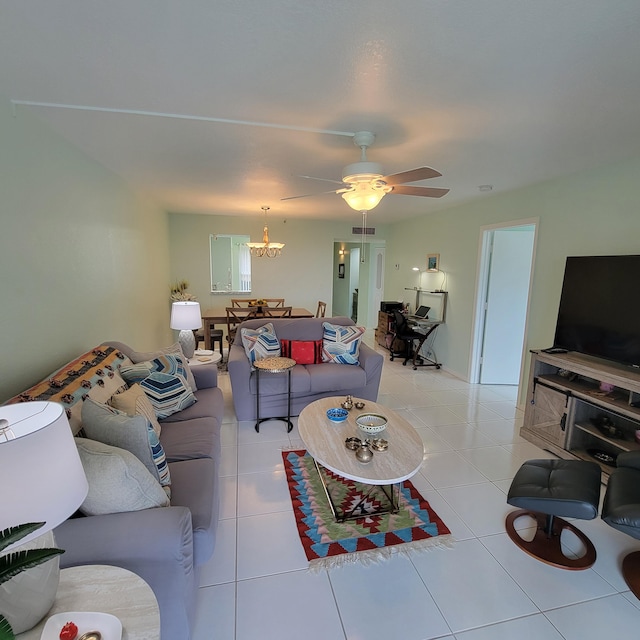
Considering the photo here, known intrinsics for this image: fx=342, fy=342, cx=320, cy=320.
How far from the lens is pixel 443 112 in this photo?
6.45ft

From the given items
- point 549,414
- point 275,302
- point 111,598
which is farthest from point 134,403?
point 275,302

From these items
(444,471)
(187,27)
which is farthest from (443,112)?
(444,471)

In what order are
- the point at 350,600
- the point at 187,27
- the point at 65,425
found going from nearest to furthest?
the point at 65,425, the point at 187,27, the point at 350,600

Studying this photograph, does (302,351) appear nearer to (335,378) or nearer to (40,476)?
(335,378)

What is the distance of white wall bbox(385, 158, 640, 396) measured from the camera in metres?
2.77

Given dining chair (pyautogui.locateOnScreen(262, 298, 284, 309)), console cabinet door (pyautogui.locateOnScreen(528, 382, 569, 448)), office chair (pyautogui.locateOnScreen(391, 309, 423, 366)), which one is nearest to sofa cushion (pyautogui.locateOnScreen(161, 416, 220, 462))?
console cabinet door (pyautogui.locateOnScreen(528, 382, 569, 448))

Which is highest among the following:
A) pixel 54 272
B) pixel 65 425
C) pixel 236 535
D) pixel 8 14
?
pixel 8 14

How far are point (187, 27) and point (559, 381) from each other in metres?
3.41

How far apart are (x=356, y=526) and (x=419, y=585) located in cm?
45

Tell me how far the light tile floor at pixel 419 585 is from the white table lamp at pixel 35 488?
2.75 ft

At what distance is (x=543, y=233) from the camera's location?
3496mm

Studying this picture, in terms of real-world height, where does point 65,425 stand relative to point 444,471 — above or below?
above

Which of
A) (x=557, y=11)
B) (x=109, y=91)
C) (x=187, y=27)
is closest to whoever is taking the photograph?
(x=557, y=11)

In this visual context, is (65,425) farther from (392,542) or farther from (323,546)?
(392,542)
